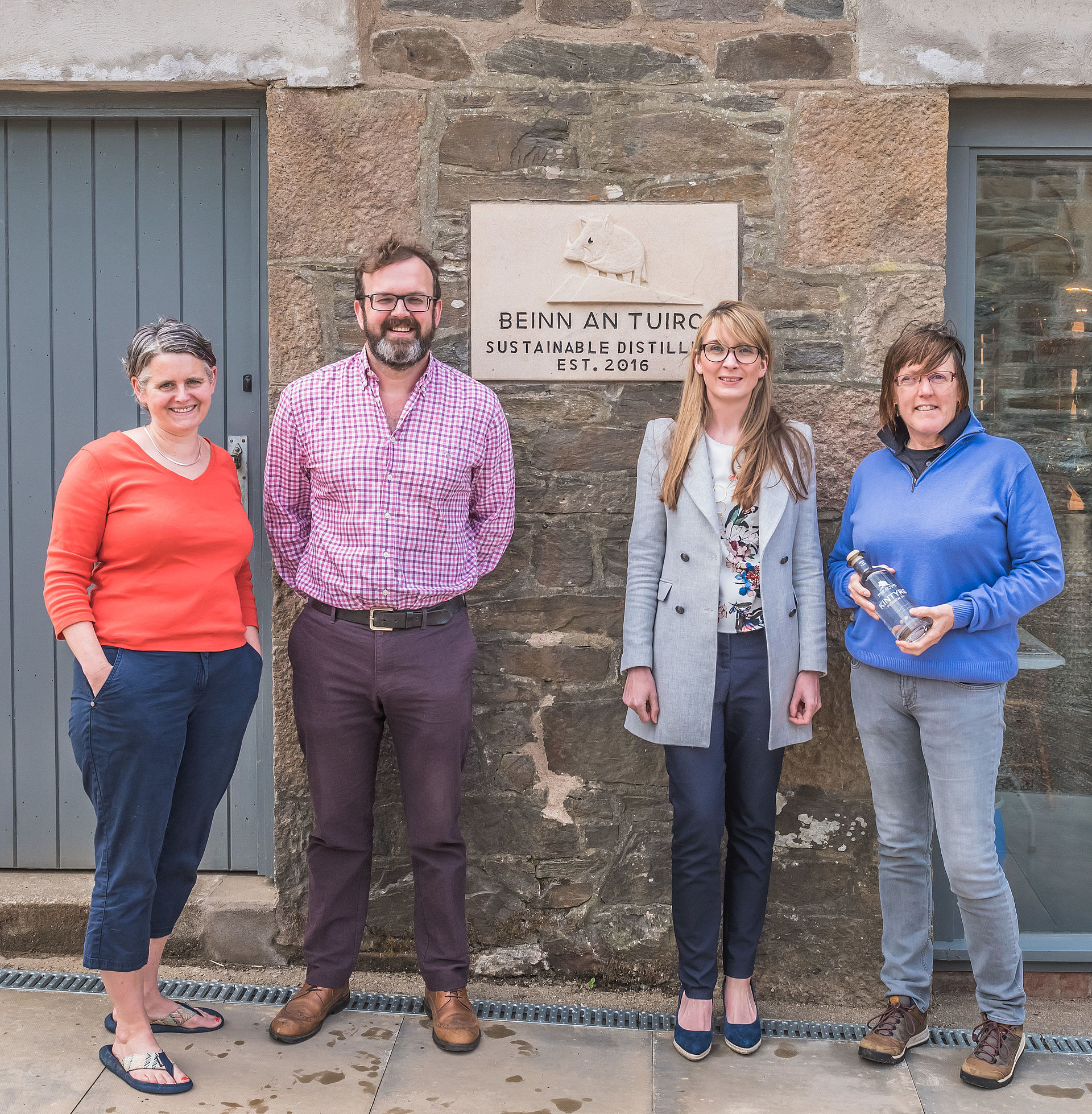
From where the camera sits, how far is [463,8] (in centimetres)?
300

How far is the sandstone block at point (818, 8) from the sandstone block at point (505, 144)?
71cm

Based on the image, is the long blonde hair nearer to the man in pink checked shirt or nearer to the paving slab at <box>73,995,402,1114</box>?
the man in pink checked shirt

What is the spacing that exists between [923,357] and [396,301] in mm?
1289

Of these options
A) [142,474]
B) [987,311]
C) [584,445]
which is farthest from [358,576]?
[987,311]

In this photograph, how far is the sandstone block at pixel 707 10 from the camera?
2990mm

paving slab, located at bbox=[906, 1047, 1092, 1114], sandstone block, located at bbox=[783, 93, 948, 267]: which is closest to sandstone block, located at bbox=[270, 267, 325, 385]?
sandstone block, located at bbox=[783, 93, 948, 267]

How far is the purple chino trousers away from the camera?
2678mm

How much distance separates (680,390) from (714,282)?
32 cm

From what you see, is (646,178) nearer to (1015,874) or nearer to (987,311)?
(987,311)

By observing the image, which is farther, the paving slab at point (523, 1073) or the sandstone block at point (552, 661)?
the sandstone block at point (552, 661)

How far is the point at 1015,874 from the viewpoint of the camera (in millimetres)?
3309

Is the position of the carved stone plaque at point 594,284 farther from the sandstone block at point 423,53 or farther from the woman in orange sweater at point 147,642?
the woman in orange sweater at point 147,642

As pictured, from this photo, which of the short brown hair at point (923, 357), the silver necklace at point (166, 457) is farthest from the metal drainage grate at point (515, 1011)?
the short brown hair at point (923, 357)

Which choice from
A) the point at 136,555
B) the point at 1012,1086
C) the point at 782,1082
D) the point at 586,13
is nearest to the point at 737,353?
the point at 586,13
